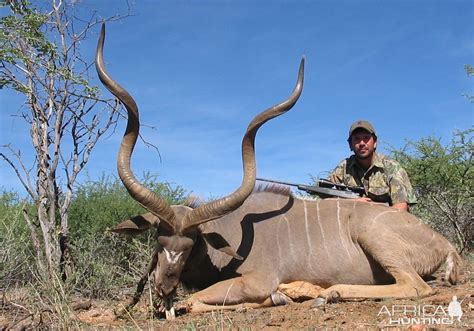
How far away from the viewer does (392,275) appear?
3.57 metres

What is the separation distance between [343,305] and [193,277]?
1.15 m

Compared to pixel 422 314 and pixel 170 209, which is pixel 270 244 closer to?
pixel 170 209

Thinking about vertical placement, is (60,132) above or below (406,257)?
above

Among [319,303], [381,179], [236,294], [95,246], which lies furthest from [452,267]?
[95,246]

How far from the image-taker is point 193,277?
386cm

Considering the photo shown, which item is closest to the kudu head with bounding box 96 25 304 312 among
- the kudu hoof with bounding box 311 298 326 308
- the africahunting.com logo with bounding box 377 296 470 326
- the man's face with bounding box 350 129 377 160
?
the kudu hoof with bounding box 311 298 326 308

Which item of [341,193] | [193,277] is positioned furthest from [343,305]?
[341,193]

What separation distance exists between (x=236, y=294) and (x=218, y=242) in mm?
351

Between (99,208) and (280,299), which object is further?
(99,208)

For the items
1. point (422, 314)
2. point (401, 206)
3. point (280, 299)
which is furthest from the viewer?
point (401, 206)

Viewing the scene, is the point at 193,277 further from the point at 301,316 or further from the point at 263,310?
the point at 301,316

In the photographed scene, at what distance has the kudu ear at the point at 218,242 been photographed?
363 cm

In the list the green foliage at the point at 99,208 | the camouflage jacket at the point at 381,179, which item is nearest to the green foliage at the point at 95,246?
the green foliage at the point at 99,208

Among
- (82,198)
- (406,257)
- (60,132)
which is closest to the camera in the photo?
(406,257)
